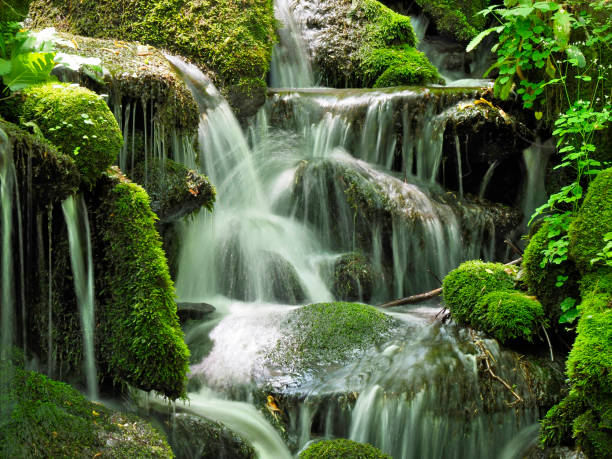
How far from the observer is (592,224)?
4020 millimetres

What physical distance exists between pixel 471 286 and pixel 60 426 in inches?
130

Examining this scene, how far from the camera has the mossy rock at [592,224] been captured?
3.97 metres

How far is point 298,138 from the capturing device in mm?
7809

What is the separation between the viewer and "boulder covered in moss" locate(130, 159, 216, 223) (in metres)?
4.96

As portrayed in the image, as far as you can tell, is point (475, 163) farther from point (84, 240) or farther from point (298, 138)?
point (84, 240)

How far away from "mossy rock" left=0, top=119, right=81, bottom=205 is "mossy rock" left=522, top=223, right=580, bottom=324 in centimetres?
342

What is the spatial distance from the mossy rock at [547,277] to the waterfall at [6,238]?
3662mm

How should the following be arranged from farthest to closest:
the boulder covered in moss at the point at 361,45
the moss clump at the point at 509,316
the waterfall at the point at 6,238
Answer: the boulder covered in moss at the point at 361,45 < the moss clump at the point at 509,316 < the waterfall at the point at 6,238

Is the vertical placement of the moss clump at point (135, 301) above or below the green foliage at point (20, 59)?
below

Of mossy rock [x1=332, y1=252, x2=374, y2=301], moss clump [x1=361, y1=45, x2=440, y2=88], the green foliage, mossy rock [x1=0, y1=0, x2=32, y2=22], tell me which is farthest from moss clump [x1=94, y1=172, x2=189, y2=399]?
moss clump [x1=361, y1=45, x2=440, y2=88]

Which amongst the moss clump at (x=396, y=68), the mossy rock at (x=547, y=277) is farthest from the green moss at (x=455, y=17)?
the mossy rock at (x=547, y=277)

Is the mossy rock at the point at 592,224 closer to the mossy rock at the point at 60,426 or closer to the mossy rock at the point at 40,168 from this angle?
the mossy rock at the point at 60,426

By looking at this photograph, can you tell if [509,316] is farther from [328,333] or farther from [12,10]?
[12,10]

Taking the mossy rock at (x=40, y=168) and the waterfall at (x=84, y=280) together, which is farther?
the waterfall at (x=84, y=280)
